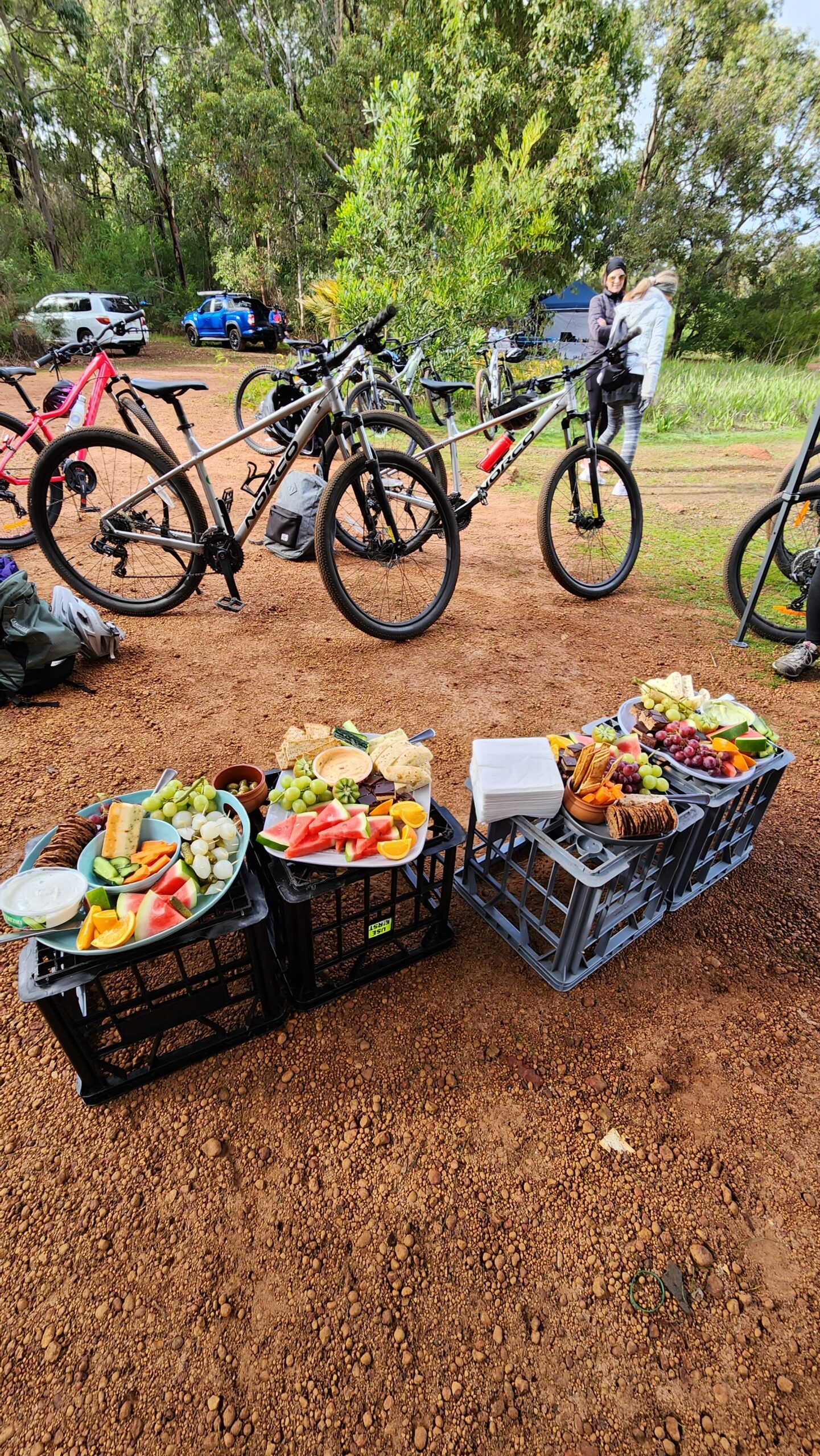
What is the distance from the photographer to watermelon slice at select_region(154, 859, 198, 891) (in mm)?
1475

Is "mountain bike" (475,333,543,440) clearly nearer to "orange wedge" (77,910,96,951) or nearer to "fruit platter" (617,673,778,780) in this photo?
"fruit platter" (617,673,778,780)

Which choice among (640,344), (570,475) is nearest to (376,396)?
(570,475)

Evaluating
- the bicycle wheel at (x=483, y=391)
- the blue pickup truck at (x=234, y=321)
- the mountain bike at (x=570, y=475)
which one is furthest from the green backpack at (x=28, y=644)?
the blue pickup truck at (x=234, y=321)

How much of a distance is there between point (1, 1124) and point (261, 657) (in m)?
2.35

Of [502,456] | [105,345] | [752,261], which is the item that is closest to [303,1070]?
[502,456]

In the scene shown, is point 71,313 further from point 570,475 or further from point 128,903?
point 128,903

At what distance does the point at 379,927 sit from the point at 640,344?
233 inches

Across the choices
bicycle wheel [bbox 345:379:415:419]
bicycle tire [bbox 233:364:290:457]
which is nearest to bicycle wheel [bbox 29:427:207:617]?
bicycle tire [bbox 233:364:290:457]

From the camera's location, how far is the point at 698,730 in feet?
7.08

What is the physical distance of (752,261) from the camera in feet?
70.8

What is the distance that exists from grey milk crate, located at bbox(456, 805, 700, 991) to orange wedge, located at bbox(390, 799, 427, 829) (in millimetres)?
276

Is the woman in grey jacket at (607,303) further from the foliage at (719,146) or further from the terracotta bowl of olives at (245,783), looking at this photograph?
the foliage at (719,146)

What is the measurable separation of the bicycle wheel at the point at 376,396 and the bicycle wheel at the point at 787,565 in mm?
2523

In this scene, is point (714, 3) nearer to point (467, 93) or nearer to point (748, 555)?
point (467, 93)
